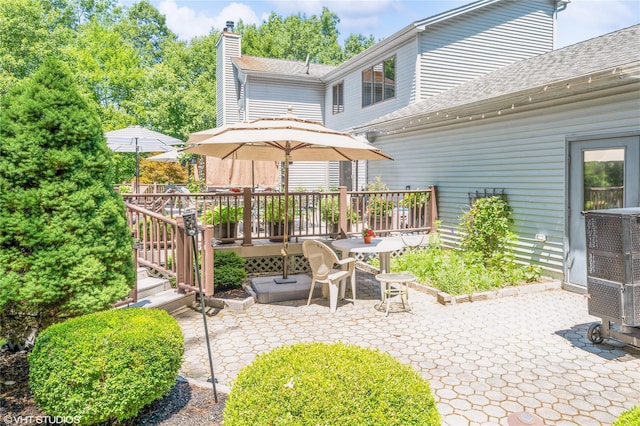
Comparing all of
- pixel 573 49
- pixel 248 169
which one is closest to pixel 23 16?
pixel 248 169

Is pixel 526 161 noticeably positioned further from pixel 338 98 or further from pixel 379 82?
pixel 338 98

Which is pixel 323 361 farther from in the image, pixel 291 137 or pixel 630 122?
pixel 630 122

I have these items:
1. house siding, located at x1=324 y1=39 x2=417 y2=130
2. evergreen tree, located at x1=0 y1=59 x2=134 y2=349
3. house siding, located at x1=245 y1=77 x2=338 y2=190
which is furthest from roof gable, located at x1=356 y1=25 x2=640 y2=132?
house siding, located at x1=245 y1=77 x2=338 y2=190

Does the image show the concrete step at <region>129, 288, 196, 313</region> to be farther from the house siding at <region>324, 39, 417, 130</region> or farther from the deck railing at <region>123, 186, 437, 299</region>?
the house siding at <region>324, 39, 417, 130</region>

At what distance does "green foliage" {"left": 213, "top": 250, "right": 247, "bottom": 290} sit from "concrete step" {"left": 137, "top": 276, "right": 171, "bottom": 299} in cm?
71

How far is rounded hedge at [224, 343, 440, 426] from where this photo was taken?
197cm

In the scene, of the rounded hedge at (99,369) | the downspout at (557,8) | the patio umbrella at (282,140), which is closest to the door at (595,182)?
the patio umbrella at (282,140)

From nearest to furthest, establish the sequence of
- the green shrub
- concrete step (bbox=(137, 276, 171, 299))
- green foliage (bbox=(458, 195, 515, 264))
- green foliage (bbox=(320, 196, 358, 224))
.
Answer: the green shrub
concrete step (bbox=(137, 276, 171, 299))
green foliage (bbox=(458, 195, 515, 264))
green foliage (bbox=(320, 196, 358, 224))

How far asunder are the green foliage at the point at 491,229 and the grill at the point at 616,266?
3169mm

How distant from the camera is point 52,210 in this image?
3264 mm

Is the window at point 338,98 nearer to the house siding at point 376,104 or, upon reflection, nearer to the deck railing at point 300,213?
the house siding at point 376,104

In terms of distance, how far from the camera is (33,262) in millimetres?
3121

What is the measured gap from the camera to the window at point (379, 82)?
14398 millimetres

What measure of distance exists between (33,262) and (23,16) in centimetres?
2109
